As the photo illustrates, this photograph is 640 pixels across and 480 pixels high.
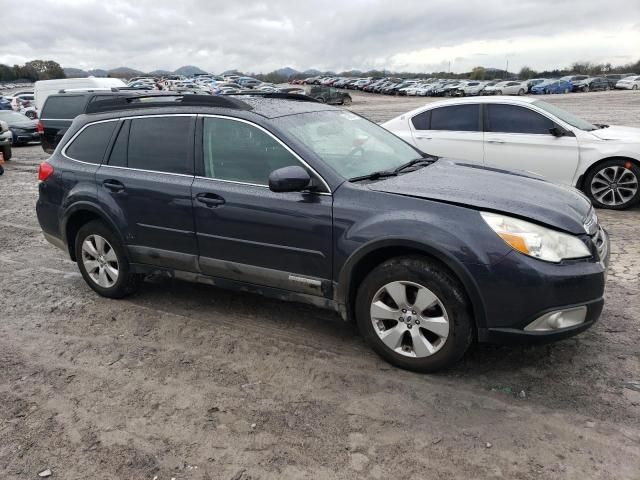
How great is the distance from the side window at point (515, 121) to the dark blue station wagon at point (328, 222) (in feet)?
12.2

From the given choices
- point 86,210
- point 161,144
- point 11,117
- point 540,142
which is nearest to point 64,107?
point 11,117

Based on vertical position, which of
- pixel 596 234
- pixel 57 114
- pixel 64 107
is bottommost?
pixel 596 234

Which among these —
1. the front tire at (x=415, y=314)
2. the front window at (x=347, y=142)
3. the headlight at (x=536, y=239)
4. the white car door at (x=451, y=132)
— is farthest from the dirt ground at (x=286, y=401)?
the white car door at (x=451, y=132)

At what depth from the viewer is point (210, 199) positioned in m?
4.10

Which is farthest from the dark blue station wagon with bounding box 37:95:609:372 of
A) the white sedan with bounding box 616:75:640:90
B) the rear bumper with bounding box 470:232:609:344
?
the white sedan with bounding box 616:75:640:90

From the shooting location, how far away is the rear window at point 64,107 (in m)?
14.1

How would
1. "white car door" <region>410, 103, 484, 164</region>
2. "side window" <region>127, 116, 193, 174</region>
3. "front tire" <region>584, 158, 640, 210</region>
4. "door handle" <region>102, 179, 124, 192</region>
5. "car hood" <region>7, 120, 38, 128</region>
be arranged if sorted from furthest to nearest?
"car hood" <region>7, 120, 38, 128</region> < "white car door" <region>410, 103, 484, 164</region> < "front tire" <region>584, 158, 640, 210</region> < "door handle" <region>102, 179, 124, 192</region> < "side window" <region>127, 116, 193, 174</region>

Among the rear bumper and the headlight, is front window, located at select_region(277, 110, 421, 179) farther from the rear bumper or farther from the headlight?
the rear bumper

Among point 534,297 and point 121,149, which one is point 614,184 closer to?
point 534,297

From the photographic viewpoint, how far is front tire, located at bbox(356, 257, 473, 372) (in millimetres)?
3314

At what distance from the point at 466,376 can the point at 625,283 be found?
225cm

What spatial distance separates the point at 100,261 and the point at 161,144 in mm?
1280

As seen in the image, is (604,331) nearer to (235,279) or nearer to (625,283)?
(625,283)

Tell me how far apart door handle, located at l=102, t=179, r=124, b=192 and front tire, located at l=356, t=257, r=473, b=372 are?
2290 millimetres
